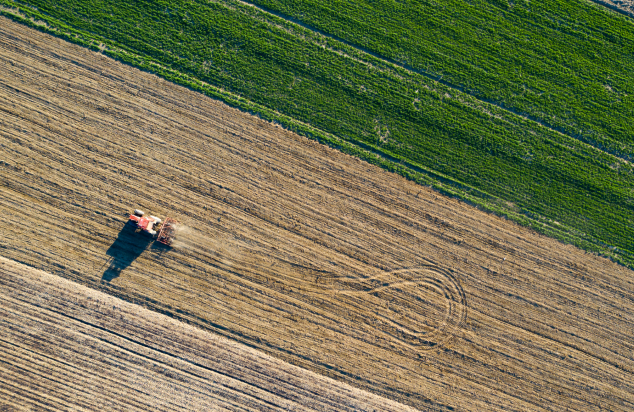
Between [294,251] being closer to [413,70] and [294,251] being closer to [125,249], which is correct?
[125,249]

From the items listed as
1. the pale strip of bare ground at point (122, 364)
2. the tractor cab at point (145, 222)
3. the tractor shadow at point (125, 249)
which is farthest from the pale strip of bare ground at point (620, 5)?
the tractor shadow at point (125, 249)

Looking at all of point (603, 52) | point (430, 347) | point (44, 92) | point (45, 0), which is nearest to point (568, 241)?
point (430, 347)

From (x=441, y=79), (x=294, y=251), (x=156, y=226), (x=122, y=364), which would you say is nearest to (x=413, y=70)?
(x=441, y=79)

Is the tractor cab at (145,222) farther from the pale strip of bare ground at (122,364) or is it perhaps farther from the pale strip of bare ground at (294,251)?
the pale strip of bare ground at (122,364)

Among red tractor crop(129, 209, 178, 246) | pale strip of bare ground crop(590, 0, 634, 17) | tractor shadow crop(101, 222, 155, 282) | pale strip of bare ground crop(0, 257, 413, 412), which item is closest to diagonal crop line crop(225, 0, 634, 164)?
pale strip of bare ground crop(590, 0, 634, 17)

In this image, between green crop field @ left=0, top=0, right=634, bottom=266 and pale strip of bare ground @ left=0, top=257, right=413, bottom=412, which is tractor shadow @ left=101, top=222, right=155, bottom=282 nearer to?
pale strip of bare ground @ left=0, top=257, right=413, bottom=412
